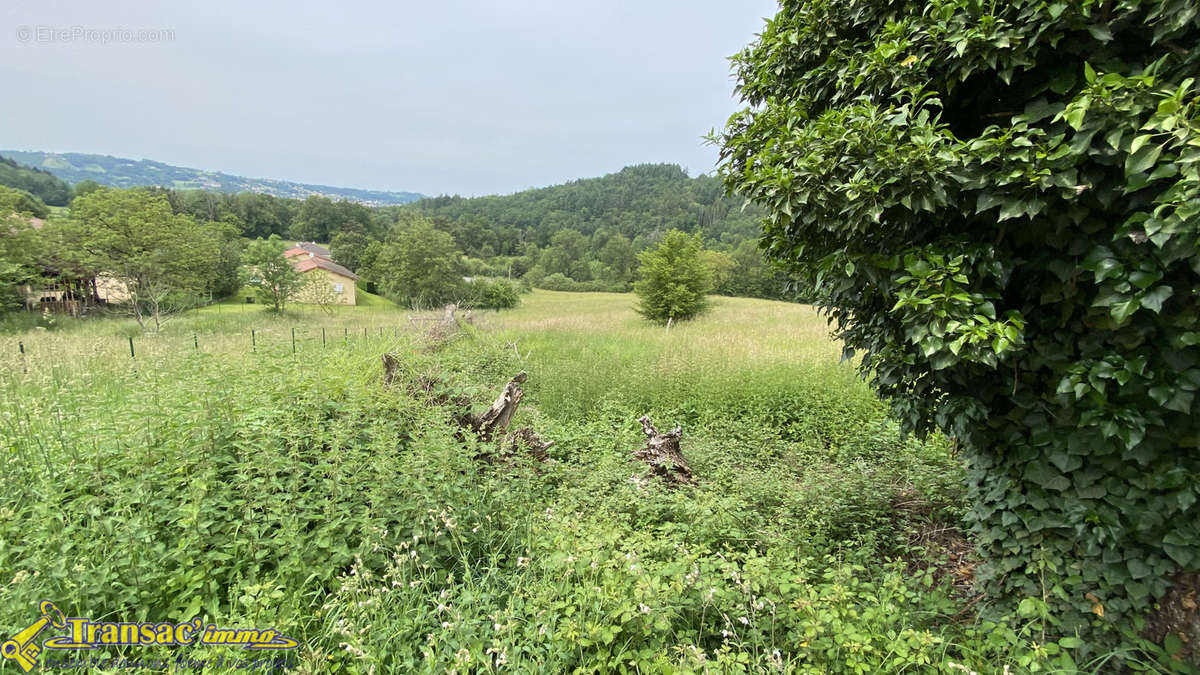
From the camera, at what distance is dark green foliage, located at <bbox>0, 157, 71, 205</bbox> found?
51.6m

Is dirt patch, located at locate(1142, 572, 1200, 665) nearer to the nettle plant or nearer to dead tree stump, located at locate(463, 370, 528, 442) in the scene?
the nettle plant

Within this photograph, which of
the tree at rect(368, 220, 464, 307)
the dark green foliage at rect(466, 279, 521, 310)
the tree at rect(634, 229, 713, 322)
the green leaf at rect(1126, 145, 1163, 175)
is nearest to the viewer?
the green leaf at rect(1126, 145, 1163, 175)

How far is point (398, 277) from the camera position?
131 feet

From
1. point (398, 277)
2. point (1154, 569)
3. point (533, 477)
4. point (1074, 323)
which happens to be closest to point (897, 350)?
point (1074, 323)

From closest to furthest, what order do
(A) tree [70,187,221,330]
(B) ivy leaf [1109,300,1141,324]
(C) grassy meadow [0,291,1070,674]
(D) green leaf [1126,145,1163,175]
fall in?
(D) green leaf [1126,145,1163,175] < (B) ivy leaf [1109,300,1141,324] < (C) grassy meadow [0,291,1070,674] < (A) tree [70,187,221,330]

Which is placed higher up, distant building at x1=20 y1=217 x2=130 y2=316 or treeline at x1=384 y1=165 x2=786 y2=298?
treeline at x1=384 y1=165 x2=786 y2=298

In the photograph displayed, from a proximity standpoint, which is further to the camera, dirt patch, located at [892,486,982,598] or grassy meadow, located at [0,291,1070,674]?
dirt patch, located at [892,486,982,598]

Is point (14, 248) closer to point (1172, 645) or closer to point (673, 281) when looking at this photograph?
point (673, 281)

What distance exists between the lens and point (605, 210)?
99.0 meters

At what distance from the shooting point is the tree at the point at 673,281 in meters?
23.2

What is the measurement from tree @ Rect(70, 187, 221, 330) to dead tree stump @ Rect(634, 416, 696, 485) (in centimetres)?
2438

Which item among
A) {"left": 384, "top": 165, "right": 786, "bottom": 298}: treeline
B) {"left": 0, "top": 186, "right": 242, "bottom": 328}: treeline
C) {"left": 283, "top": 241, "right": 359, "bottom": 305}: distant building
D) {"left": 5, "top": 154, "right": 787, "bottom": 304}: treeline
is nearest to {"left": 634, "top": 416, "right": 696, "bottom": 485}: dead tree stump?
{"left": 5, "top": 154, "right": 787, "bottom": 304}: treeline

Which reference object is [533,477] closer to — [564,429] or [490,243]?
[564,429]

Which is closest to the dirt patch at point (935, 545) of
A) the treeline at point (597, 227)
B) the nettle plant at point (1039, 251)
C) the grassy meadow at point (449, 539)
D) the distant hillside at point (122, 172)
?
the grassy meadow at point (449, 539)
